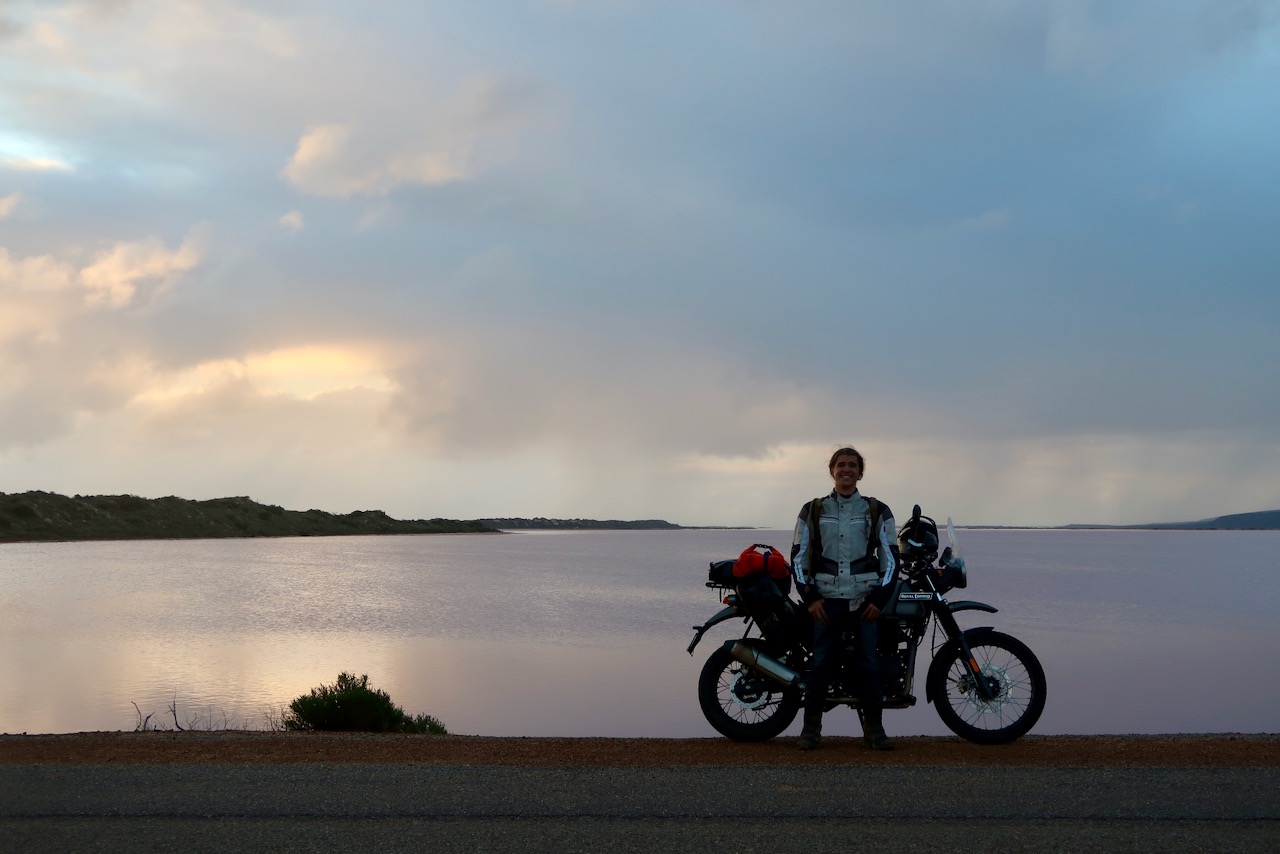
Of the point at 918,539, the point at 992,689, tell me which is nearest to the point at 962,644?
the point at 992,689

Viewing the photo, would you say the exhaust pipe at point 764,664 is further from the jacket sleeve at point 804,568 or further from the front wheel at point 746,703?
the jacket sleeve at point 804,568

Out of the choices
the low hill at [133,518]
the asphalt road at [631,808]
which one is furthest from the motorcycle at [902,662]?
the low hill at [133,518]

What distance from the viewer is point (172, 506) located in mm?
145375

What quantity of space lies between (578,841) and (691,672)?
16.5m

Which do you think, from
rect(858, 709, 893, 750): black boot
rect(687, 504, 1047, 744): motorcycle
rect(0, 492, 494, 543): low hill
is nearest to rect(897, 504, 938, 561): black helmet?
rect(687, 504, 1047, 744): motorcycle

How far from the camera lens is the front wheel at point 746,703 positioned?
9062mm

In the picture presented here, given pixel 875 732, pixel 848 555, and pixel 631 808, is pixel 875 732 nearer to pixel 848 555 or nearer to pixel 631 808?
pixel 848 555

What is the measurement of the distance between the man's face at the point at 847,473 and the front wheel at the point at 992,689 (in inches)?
60.1

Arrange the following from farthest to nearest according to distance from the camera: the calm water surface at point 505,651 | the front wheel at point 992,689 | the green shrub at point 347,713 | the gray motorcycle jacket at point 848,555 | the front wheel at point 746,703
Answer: the calm water surface at point 505,651
the green shrub at point 347,713
the front wheel at point 746,703
the front wheel at point 992,689
the gray motorcycle jacket at point 848,555

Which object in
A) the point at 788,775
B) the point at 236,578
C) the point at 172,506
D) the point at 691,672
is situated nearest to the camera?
the point at 788,775

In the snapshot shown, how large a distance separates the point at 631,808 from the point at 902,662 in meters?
3.18

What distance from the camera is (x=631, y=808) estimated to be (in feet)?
21.4

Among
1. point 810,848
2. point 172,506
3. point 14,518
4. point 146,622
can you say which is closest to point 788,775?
point 810,848

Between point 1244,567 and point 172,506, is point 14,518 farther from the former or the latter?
point 1244,567
